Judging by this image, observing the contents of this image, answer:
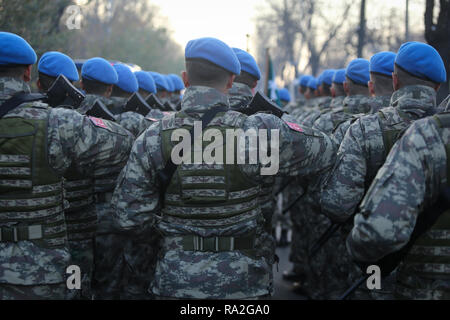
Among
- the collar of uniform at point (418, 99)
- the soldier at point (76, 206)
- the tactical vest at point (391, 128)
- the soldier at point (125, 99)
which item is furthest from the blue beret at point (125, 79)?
the collar of uniform at point (418, 99)

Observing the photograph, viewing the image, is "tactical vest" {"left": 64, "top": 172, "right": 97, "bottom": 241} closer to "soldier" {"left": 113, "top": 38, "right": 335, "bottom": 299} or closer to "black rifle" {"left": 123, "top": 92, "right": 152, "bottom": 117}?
"soldier" {"left": 113, "top": 38, "right": 335, "bottom": 299}

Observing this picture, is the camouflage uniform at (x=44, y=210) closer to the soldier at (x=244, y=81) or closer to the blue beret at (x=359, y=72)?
the soldier at (x=244, y=81)

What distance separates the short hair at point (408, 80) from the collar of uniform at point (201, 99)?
1.05m

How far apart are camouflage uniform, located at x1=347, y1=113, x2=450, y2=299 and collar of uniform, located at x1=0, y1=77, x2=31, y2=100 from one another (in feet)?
6.80

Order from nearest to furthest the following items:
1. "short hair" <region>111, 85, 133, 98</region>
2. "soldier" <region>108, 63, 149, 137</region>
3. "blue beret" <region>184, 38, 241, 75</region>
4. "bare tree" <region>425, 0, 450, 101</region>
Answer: "blue beret" <region>184, 38, 241, 75</region> → "soldier" <region>108, 63, 149, 137</region> → "short hair" <region>111, 85, 133, 98</region> → "bare tree" <region>425, 0, 450, 101</region>

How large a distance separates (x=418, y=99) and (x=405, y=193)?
3.56 ft

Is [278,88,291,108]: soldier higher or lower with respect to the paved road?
higher

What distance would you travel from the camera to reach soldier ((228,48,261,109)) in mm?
3898

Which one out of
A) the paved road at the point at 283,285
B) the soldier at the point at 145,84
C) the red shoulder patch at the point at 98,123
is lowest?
the paved road at the point at 283,285

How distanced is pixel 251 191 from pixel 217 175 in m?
→ 0.25

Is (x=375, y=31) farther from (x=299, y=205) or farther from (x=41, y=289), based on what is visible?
(x=41, y=289)

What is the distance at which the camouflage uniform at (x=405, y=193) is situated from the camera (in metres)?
2.11

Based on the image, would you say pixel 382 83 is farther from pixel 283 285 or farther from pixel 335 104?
pixel 283 285

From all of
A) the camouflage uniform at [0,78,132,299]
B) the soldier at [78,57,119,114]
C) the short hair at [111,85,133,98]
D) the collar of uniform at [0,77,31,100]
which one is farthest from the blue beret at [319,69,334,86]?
the collar of uniform at [0,77,31,100]
